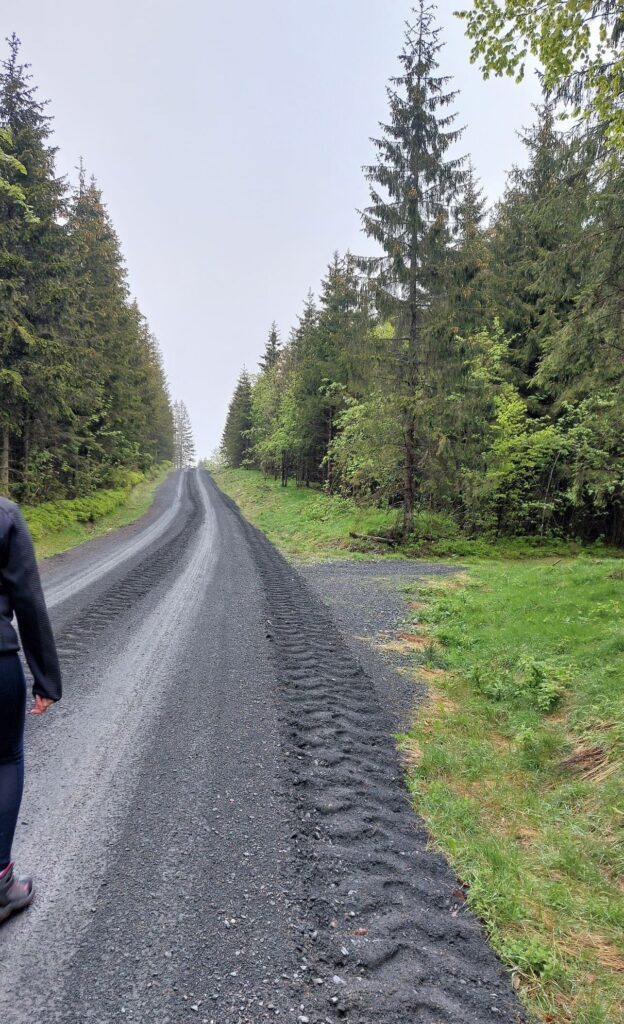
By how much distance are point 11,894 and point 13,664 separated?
3.31 feet

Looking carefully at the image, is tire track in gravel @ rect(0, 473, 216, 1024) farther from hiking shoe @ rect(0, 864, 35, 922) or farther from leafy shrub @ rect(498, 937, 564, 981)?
leafy shrub @ rect(498, 937, 564, 981)

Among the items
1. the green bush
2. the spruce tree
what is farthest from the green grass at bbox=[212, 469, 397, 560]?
the green bush

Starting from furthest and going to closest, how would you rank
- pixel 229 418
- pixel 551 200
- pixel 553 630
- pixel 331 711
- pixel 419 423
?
1. pixel 229 418
2. pixel 419 423
3. pixel 551 200
4. pixel 553 630
5. pixel 331 711

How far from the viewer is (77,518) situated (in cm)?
1512

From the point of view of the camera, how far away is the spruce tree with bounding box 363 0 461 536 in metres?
11.8

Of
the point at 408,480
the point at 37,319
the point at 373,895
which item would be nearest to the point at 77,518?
the point at 37,319

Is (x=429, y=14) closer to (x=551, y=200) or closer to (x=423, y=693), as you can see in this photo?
(x=551, y=200)

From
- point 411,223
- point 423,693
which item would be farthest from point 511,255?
point 423,693

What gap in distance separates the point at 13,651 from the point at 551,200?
840 centimetres

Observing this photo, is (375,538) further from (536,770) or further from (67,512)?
(536,770)

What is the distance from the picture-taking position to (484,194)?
811 inches

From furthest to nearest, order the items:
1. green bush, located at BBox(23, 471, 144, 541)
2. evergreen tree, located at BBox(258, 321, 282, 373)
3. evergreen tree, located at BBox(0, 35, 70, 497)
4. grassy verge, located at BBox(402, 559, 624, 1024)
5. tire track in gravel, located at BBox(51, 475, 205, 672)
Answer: evergreen tree, located at BBox(258, 321, 282, 373) → green bush, located at BBox(23, 471, 144, 541) → evergreen tree, located at BBox(0, 35, 70, 497) → tire track in gravel, located at BBox(51, 475, 205, 672) → grassy verge, located at BBox(402, 559, 624, 1024)

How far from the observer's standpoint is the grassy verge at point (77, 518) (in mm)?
12250

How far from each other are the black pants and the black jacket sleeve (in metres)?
0.09
